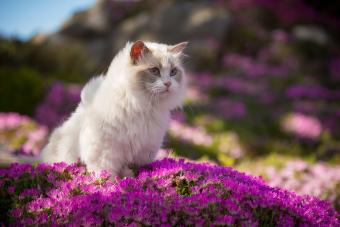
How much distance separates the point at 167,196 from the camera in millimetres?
3068

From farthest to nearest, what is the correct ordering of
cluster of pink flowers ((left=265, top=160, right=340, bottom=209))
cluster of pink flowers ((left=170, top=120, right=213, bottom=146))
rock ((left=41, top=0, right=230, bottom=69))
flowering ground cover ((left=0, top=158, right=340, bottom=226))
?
rock ((left=41, top=0, right=230, bottom=69)), cluster of pink flowers ((left=170, top=120, right=213, bottom=146)), cluster of pink flowers ((left=265, top=160, right=340, bottom=209)), flowering ground cover ((left=0, top=158, right=340, bottom=226))

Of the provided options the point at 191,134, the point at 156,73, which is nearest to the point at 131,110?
the point at 156,73

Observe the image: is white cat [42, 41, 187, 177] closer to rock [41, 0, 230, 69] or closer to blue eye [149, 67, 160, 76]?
blue eye [149, 67, 160, 76]

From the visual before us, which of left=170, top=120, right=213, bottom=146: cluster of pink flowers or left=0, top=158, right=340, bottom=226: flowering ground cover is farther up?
left=170, top=120, right=213, bottom=146: cluster of pink flowers

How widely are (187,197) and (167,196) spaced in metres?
0.16

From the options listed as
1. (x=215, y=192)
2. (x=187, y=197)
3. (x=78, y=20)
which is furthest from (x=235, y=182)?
(x=78, y=20)

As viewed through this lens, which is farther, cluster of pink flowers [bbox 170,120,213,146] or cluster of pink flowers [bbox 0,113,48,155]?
cluster of pink flowers [bbox 170,120,213,146]

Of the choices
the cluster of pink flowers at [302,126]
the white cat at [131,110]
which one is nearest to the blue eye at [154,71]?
the white cat at [131,110]

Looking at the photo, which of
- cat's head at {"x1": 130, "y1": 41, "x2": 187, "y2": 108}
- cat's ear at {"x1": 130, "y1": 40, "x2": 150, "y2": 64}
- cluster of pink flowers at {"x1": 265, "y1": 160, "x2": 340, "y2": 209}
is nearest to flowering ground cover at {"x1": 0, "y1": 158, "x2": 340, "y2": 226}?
cat's head at {"x1": 130, "y1": 41, "x2": 187, "y2": 108}

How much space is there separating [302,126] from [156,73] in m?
6.72

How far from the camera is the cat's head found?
3549 mm

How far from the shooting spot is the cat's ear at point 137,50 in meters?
3.53

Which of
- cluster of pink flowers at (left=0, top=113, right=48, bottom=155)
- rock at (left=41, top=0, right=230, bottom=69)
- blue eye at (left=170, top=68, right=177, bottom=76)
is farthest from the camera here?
rock at (left=41, top=0, right=230, bottom=69)

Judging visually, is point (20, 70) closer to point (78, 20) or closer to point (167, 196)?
point (167, 196)
